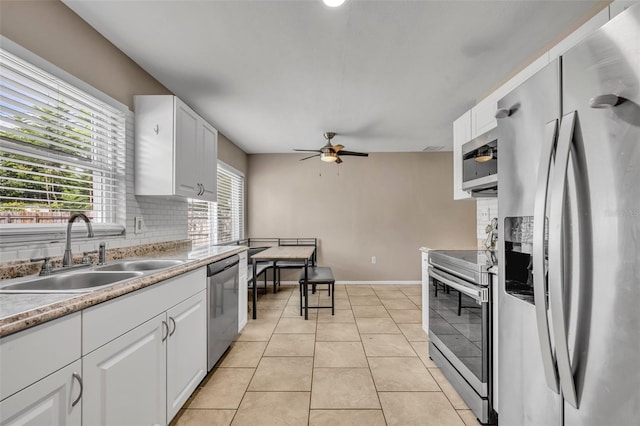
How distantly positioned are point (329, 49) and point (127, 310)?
6.71 ft

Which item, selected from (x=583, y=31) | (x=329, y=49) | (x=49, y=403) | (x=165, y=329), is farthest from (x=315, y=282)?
(x=583, y=31)

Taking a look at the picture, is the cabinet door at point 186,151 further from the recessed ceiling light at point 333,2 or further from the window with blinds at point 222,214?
the recessed ceiling light at point 333,2

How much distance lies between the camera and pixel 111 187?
2131 millimetres

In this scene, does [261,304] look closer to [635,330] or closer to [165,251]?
[165,251]

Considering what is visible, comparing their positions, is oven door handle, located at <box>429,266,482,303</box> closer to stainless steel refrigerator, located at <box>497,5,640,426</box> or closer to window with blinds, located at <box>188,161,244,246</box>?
stainless steel refrigerator, located at <box>497,5,640,426</box>

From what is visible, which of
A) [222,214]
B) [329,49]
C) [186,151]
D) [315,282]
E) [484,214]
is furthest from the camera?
[222,214]

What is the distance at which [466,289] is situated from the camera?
175 cm

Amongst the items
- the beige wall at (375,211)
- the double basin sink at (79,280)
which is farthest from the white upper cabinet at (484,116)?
the beige wall at (375,211)

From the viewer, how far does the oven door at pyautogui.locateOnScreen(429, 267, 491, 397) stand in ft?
5.36

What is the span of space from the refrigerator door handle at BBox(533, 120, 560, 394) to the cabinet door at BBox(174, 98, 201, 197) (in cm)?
226

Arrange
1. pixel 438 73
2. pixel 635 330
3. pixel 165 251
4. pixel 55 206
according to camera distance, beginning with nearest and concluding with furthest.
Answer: pixel 635 330
pixel 55 206
pixel 438 73
pixel 165 251

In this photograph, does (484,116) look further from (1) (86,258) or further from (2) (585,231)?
(1) (86,258)

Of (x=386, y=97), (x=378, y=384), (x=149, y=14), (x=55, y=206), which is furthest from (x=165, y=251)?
(x=386, y=97)

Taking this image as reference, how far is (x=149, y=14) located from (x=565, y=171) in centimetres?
225
